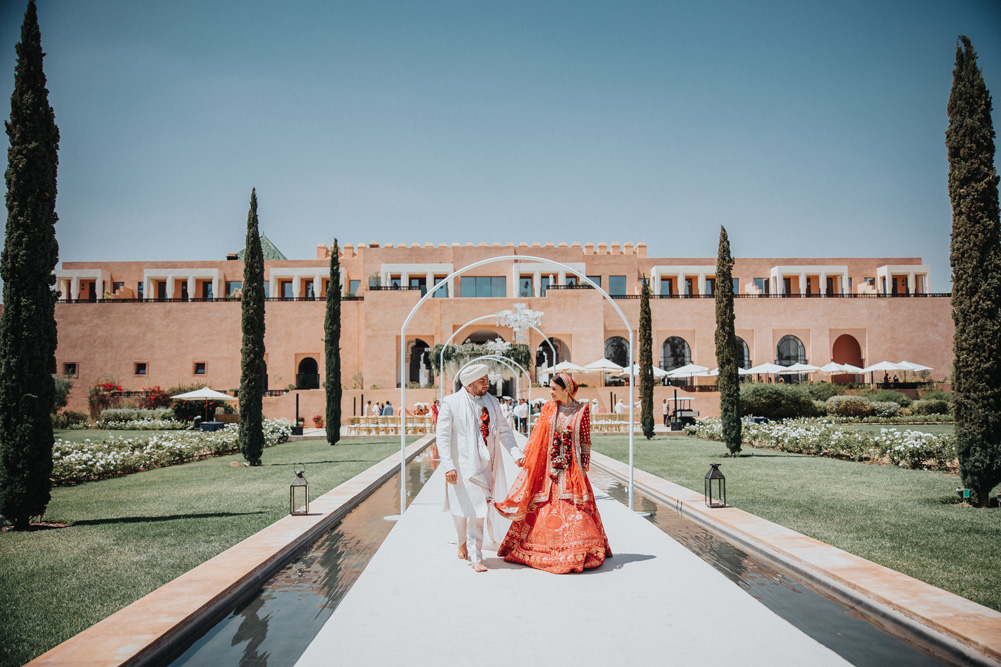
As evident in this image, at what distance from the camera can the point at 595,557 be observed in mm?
5441

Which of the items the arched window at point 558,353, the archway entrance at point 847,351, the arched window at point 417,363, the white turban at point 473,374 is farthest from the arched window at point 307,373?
the white turban at point 473,374

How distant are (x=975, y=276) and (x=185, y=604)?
942cm

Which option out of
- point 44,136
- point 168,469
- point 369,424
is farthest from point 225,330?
point 44,136

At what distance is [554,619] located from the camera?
4.24m

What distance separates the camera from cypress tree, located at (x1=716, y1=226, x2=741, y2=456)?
16.1 metres

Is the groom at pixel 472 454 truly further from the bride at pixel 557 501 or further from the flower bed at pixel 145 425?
the flower bed at pixel 145 425

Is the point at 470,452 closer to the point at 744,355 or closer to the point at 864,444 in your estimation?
the point at 864,444

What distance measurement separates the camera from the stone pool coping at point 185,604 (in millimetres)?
3688

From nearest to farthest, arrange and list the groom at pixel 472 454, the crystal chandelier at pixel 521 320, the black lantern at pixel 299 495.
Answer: the groom at pixel 472 454, the black lantern at pixel 299 495, the crystal chandelier at pixel 521 320

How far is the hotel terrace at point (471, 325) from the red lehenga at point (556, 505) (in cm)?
2907

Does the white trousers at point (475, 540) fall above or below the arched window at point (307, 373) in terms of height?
below

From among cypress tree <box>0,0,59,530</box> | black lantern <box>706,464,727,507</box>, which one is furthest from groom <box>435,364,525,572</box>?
cypress tree <box>0,0,59,530</box>

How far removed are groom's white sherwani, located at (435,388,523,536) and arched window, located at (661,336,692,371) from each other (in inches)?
1411

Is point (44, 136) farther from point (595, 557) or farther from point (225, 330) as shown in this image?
point (225, 330)
